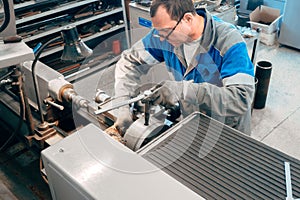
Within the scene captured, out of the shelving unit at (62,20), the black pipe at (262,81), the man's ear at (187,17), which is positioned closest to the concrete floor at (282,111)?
the black pipe at (262,81)

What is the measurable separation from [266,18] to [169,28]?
8.19 ft

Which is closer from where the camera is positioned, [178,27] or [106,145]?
[106,145]

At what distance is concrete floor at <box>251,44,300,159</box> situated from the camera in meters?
2.22

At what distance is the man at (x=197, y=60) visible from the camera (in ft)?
3.35

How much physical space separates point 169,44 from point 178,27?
7 cm

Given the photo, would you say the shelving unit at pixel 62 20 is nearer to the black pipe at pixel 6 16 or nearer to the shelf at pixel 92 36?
the shelf at pixel 92 36

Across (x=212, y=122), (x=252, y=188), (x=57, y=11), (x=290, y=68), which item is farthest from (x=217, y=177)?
A: (x=290, y=68)

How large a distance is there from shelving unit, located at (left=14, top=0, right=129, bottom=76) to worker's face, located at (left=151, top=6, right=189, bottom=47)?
1.13 metres

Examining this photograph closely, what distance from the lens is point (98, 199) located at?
57 cm

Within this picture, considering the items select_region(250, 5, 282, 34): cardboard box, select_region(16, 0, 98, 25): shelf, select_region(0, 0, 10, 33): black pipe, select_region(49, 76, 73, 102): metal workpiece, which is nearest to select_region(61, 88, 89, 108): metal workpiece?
select_region(49, 76, 73, 102): metal workpiece

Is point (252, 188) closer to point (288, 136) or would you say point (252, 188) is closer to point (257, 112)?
A: point (288, 136)

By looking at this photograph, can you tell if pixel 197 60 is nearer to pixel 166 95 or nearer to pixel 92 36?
pixel 166 95

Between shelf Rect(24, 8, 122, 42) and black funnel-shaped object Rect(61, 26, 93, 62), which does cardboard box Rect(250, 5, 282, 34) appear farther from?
black funnel-shaped object Rect(61, 26, 93, 62)

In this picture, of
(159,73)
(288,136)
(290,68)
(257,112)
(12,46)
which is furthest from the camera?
(290,68)
